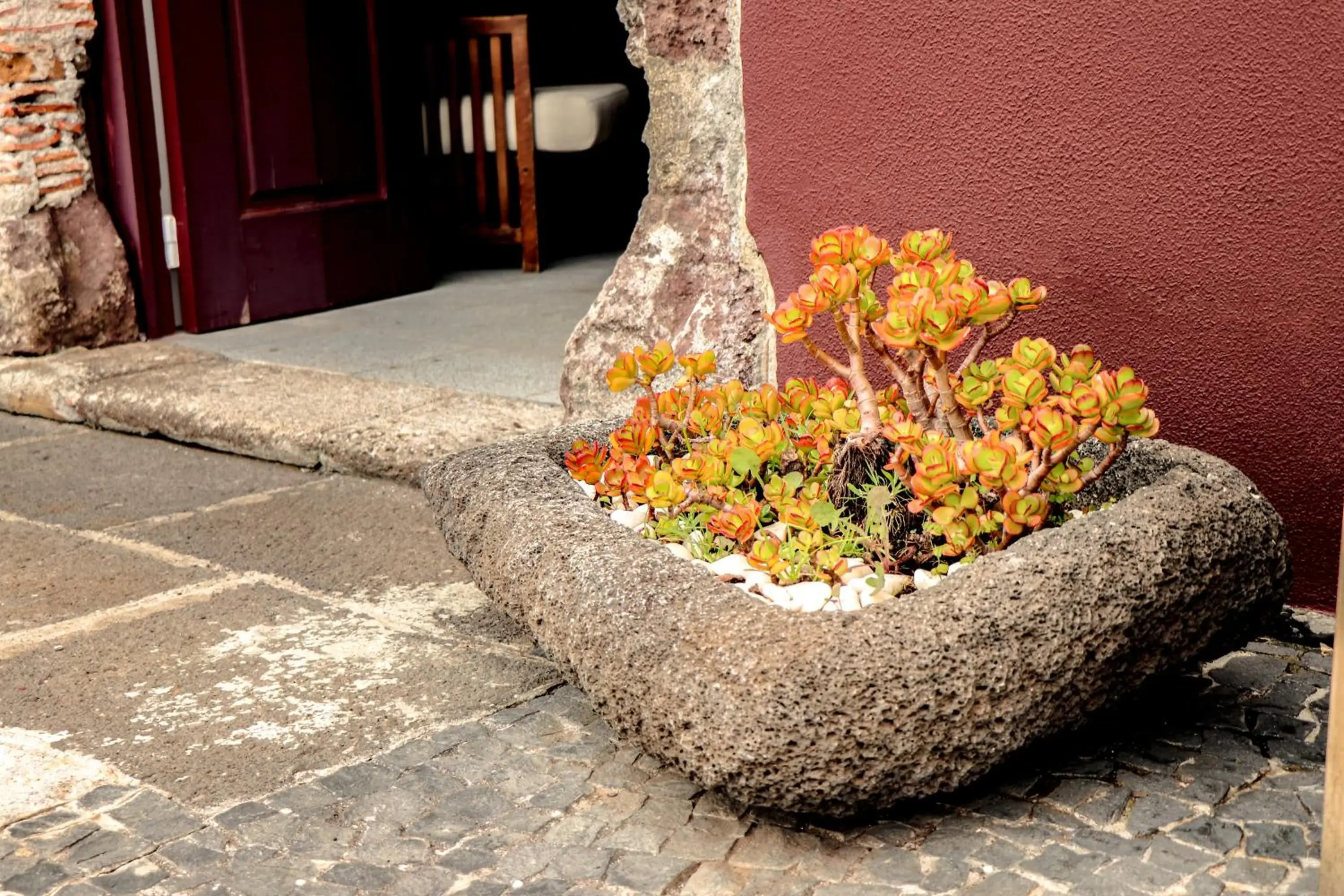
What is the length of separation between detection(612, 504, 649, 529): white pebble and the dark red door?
2966 mm

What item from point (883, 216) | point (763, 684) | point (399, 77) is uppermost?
point (399, 77)

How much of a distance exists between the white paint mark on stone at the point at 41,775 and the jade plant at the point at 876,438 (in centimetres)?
87

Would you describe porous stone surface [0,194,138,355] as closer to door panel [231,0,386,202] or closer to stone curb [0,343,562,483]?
stone curb [0,343,562,483]

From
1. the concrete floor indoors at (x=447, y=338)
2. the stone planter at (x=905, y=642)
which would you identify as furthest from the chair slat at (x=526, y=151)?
the stone planter at (x=905, y=642)

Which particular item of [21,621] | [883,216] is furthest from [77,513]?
[883,216]

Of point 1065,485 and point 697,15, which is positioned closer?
point 1065,485

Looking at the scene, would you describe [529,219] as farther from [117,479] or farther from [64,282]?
[117,479]

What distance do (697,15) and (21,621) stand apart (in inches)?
69.9

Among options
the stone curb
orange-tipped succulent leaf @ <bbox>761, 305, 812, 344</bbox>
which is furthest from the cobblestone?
the stone curb

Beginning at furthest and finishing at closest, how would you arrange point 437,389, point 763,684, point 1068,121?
point 437,389 → point 1068,121 → point 763,684

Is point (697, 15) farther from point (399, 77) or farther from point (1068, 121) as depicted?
point (399, 77)

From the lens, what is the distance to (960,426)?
2.32 meters

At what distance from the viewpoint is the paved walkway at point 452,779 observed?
6.37 feet

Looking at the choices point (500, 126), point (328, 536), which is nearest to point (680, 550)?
point (328, 536)
